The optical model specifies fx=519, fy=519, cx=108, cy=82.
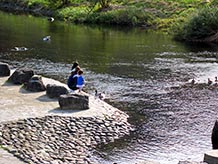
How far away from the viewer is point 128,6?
90750mm

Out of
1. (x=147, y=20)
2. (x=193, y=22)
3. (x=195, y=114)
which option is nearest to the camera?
(x=195, y=114)

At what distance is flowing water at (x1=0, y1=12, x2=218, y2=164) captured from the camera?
25.7 m

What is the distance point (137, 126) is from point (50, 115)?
198 inches

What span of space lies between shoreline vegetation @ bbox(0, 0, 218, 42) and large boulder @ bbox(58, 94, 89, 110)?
40131mm

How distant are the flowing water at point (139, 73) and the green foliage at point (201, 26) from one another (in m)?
2.93

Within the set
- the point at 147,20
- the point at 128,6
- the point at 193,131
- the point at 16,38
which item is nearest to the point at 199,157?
the point at 193,131

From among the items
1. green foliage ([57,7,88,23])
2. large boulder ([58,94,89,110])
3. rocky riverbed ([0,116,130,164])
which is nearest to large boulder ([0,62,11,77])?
large boulder ([58,94,89,110])

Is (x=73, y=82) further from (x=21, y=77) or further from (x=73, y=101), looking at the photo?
(x=21, y=77)

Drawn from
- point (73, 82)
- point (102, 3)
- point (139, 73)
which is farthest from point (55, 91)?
point (102, 3)

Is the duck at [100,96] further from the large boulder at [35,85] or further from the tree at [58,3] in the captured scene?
the tree at [58,3]

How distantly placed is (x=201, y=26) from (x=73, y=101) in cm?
4090

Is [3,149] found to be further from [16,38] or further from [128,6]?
[128,6]

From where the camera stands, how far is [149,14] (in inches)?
3302

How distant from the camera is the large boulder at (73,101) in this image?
1102 inches
